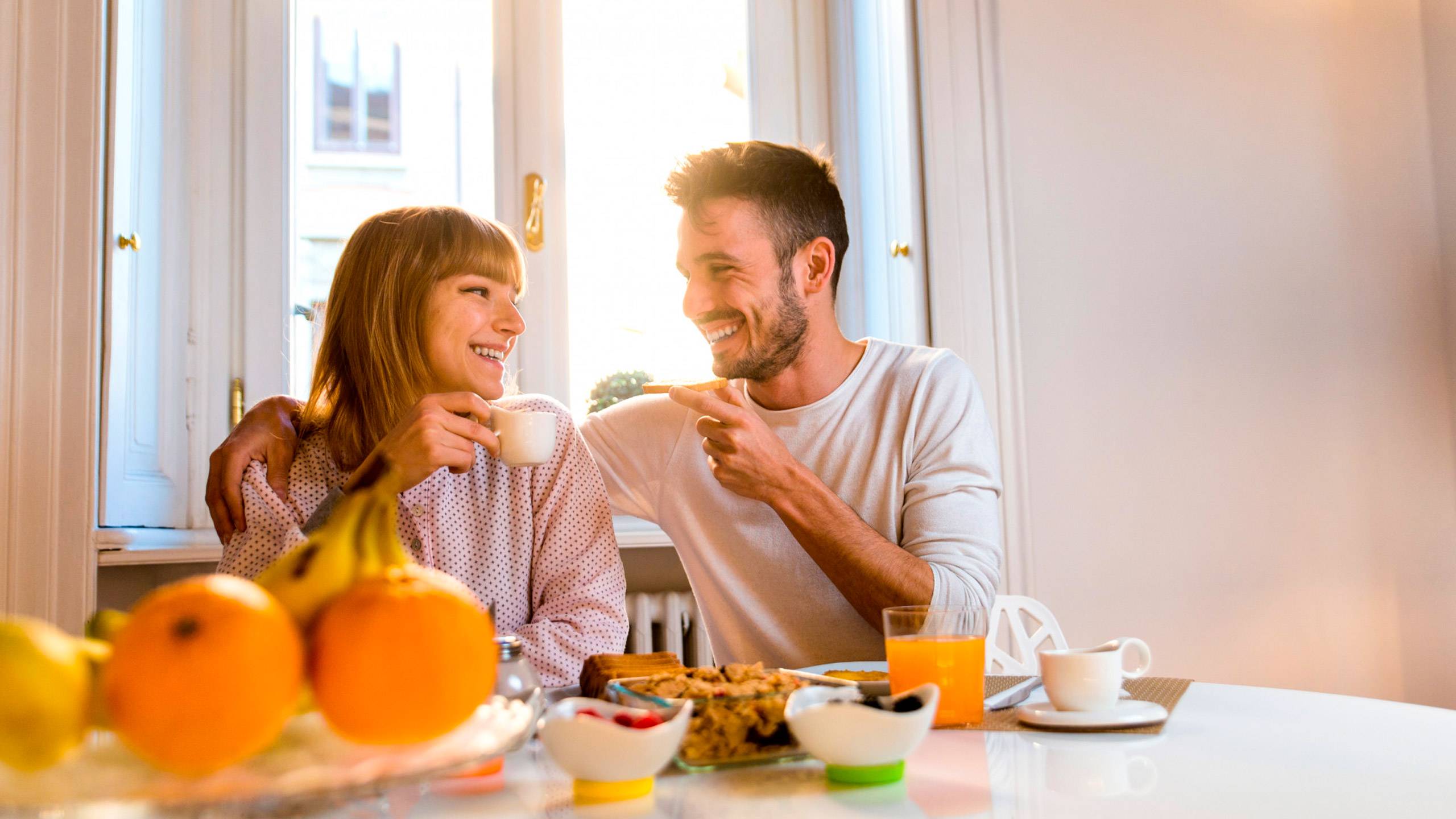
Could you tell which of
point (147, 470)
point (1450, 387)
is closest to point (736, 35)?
point (147, 470)

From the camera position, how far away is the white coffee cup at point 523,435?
51.4 inches

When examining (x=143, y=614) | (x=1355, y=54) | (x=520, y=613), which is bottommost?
(x=520, y=613)

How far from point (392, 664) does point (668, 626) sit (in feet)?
6.23

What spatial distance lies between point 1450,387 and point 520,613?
220 centimetres

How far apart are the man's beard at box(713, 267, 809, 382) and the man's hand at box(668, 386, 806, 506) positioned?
0.23 meters

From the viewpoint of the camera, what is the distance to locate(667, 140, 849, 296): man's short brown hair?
1.84 metres

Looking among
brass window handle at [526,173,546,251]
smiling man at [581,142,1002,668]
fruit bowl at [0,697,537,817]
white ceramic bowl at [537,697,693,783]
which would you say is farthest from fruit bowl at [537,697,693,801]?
brass window handle at [526,173,546,251]

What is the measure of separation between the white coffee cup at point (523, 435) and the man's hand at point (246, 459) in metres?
0.33

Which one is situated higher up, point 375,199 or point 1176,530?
point 375,199

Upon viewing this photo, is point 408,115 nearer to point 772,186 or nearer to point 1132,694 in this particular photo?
point 772,186

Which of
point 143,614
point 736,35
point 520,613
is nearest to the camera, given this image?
point 143,614

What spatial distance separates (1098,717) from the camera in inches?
34.0

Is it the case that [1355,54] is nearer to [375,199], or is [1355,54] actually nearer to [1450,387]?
[1450,387]

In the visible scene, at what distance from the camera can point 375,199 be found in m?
2.39
